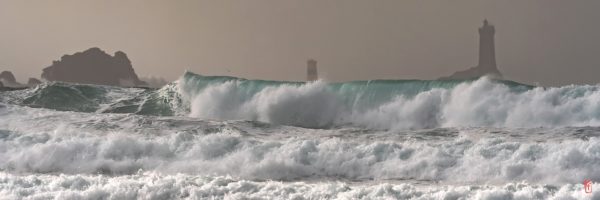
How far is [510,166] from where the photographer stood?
9484mm

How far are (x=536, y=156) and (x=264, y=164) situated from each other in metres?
4.27

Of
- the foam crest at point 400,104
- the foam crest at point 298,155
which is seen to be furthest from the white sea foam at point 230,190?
the foam crest at point 400,104

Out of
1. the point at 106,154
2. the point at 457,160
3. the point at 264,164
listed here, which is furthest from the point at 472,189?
the point at 106,154

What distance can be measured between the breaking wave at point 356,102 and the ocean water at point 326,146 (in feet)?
0.13

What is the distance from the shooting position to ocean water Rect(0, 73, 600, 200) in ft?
29.2

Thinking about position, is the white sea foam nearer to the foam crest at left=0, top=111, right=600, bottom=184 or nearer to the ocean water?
the ocean water

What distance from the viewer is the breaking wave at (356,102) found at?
15359mm

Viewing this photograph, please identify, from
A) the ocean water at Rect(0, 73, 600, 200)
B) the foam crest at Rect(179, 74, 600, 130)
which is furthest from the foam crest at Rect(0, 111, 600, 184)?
the foam crest at Rect(179, 74, 600, 130)

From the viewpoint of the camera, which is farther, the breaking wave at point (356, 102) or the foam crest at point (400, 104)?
the breaking wave at point (356, 102)

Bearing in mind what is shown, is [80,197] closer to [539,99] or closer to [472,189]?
[472,189]

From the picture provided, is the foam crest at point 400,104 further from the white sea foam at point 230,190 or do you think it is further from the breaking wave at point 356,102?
the white sea foam at point 230,190

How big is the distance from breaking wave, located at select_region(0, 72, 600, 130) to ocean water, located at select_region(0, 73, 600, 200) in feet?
0.13

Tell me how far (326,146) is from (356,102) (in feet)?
26.4

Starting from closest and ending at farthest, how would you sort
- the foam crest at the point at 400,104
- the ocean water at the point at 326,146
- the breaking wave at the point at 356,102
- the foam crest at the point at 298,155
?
the ocean water at the point at 326,146 → the foam crest at the point at 298,155 → the foam crest at the point at 400,104 → the breaking wave at the point at 356,102
